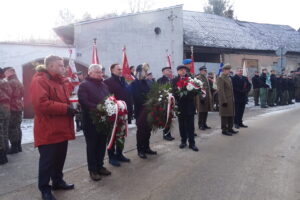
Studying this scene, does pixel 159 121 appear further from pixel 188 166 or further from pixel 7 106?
pixel 7 106

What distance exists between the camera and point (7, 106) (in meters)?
6.43

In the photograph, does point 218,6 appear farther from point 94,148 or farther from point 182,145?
point 94,148

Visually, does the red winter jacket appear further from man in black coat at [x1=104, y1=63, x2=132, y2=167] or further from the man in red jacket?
man in black coat at [x1=104, y1=63, x2=132, y2=167]

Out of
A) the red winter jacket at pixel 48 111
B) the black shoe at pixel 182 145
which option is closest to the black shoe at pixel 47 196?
the red winter jacket at pixel 48 111

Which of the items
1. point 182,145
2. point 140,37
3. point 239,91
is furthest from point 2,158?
point 140,37

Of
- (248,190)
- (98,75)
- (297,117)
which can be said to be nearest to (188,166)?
(248,190)

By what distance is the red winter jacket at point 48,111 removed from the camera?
13.4 ft

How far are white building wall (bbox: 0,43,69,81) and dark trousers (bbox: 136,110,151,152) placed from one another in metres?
7.96

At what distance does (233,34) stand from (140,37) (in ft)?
34.3

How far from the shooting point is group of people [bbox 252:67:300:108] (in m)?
16.5

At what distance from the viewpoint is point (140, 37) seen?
1734 cm

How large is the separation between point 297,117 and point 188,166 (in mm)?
8501

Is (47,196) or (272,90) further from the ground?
(272,90)

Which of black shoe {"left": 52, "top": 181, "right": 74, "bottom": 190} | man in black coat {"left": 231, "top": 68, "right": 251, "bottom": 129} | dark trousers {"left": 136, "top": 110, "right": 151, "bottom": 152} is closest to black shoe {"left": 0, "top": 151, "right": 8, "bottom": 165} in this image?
black shoe {"left": 52, "top": 181, "right": 74, "bottom": 190}
